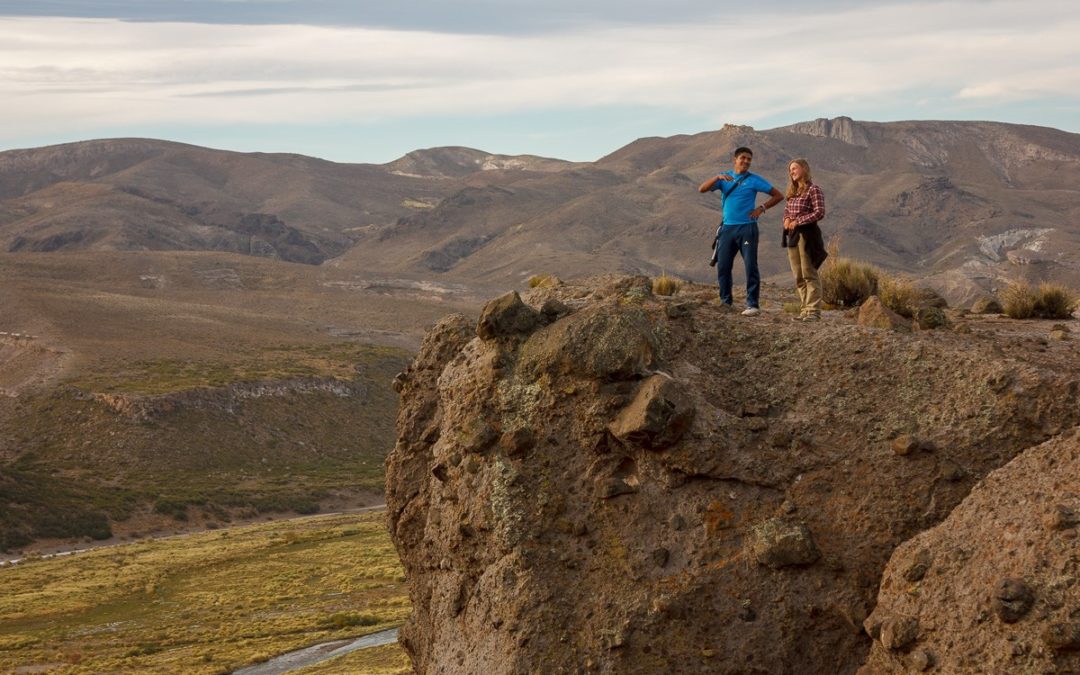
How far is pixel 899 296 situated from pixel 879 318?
127 inches

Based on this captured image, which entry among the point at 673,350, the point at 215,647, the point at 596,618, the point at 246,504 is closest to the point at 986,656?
the point at 596,618

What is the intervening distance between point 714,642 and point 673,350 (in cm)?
274

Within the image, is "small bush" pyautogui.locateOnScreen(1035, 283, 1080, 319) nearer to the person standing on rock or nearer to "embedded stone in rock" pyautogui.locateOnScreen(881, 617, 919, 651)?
the person standing on rock

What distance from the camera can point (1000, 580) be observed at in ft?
25.7

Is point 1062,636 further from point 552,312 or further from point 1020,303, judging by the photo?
point 1020,303

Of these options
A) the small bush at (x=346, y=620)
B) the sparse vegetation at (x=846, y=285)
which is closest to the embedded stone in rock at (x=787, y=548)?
the sparse vegetation at (x=846, y=285)

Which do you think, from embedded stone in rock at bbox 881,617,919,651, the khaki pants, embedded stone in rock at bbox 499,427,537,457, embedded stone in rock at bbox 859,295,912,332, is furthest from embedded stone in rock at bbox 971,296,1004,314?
embedded stone in rock at bbox 881,617,919,651

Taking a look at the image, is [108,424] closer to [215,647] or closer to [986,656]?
[215,647]

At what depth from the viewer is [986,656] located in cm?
779

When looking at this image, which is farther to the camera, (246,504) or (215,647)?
(246,504)

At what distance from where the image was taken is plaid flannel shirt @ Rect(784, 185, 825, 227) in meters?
13.0

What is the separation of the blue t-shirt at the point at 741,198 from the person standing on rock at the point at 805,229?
0.35 meters

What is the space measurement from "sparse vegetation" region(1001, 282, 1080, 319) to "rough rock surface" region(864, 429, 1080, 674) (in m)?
7.23

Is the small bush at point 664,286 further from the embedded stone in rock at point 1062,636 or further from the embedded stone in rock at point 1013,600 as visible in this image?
the embedded stone in rock at point 1062,636
